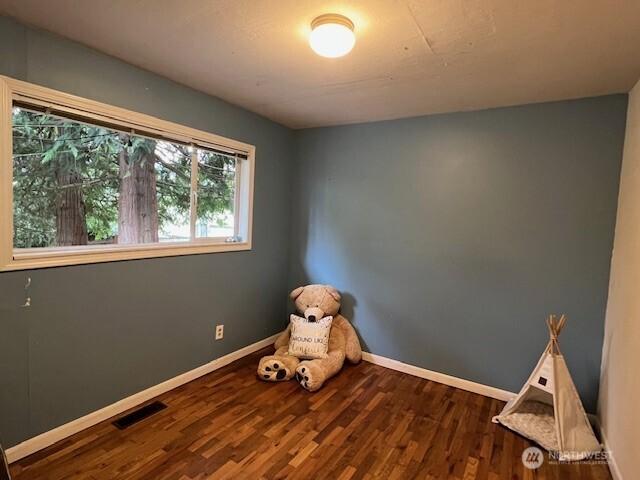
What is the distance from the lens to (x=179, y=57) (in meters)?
1.98

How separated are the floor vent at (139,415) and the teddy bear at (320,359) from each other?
75cm

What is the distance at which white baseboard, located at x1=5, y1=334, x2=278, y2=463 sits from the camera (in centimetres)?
180

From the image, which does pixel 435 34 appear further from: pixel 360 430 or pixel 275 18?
pixel 360 430

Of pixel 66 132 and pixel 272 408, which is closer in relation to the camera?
pixel 66 132

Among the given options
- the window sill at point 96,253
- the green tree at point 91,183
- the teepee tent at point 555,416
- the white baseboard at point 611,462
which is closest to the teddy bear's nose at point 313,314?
the window sill at point 96,253

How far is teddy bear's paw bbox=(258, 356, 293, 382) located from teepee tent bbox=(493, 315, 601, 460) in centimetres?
151

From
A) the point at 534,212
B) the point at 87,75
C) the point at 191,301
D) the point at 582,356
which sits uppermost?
the point at 87,75

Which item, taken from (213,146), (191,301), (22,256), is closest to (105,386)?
(191,301)

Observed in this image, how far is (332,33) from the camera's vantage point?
1511 mm

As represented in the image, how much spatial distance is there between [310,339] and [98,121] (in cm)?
217

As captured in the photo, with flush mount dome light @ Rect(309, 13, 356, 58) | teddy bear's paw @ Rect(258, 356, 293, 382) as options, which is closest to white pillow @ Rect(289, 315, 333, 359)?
teddy bear's paw @ Rect(258, 356, 293, 382)

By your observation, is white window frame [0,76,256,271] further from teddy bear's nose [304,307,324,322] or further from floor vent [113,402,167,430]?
floor vent [113,402,167,430]

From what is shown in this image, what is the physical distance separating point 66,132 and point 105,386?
60.8 inches

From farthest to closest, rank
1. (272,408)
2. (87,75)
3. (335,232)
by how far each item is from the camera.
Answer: (335,232)
(272,408)
(87,75)
